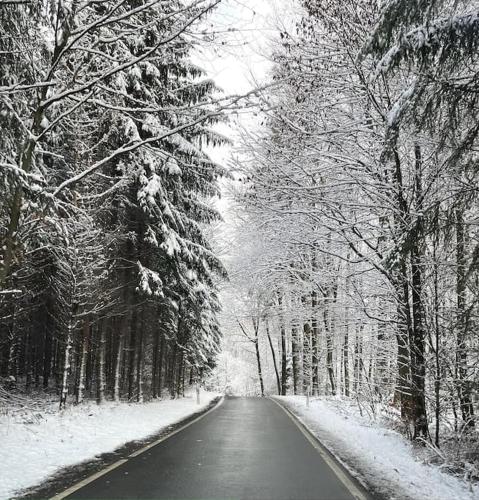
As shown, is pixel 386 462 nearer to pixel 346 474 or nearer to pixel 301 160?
→ pixel 346 474

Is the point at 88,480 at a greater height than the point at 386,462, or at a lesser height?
greater

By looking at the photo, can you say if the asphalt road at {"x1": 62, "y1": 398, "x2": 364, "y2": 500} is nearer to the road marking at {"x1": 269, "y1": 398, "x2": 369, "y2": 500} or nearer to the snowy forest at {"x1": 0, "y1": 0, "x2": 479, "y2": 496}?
the road marking at {"x1": 269, "y1": 398, "x2": 369, "y2": 500}

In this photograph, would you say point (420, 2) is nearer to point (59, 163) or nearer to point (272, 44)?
point (272, 44)

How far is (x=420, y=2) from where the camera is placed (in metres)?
5.62

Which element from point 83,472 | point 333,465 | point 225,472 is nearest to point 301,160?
point 333,465

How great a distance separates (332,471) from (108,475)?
11.5 ft

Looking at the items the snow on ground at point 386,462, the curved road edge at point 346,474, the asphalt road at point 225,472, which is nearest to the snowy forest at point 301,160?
the snow on ground at point 386,462

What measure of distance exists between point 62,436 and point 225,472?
498cm

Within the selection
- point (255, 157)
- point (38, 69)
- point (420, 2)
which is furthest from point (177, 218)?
point (420, 2)

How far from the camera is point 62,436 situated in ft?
35.1

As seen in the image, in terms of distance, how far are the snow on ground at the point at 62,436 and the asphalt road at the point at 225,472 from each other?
978mm

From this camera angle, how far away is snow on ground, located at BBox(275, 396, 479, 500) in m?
6.65

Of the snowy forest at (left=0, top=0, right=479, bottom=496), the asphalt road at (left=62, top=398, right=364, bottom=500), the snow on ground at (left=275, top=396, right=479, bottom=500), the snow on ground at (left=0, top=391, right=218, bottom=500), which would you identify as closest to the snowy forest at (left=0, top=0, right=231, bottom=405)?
the snowy forest at (left=0, top=0, right=479, bottom=496)

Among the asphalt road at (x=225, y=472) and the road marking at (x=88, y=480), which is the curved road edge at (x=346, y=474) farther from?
the road marking at (x=88, y=480)
